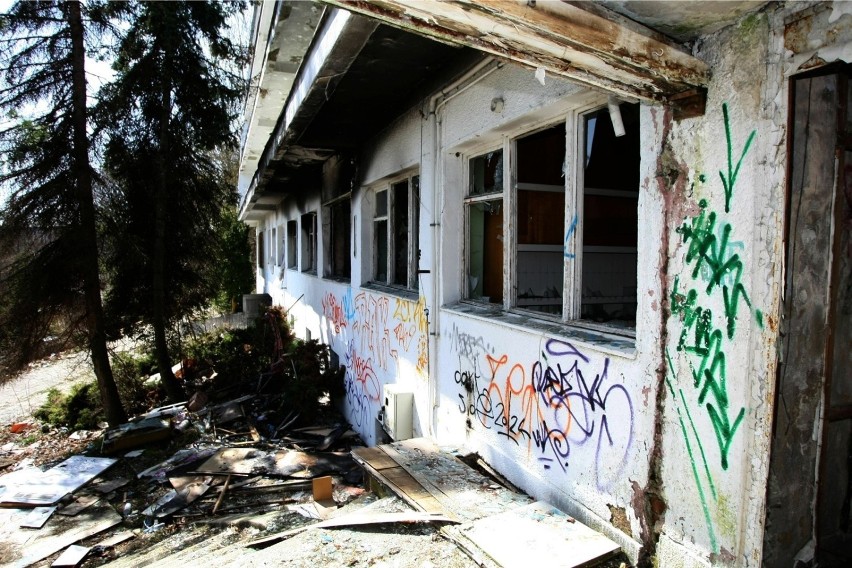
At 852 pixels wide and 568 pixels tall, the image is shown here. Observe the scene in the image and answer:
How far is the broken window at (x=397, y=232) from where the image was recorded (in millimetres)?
5535

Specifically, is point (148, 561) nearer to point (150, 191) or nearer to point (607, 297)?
point (607, 297)

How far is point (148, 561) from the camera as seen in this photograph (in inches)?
171

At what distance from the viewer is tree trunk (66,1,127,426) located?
27.3 feet

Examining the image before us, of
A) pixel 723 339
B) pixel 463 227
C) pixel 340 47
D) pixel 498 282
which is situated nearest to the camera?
pixel 723 339

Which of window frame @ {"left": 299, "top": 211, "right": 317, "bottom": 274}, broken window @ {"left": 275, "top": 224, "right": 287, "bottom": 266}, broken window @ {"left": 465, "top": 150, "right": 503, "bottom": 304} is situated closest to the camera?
broken window @ {"left": 465, "top": 150, "right": 503, "bottom": 304}

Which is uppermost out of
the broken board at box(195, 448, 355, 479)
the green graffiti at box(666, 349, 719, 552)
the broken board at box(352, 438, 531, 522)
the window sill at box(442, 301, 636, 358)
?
the window sill at box(442, 301, 636, 358)

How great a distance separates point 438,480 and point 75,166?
8193 mm

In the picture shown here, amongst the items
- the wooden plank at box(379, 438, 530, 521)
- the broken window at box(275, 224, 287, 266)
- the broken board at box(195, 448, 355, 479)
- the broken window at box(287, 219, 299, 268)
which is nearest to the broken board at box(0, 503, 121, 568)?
the broken board at box(195, 448, 355, 479)

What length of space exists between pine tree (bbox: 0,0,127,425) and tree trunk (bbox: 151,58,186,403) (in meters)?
1.12

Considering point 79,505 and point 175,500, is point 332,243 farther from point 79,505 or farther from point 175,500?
point 79,505

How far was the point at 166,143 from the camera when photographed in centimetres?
956

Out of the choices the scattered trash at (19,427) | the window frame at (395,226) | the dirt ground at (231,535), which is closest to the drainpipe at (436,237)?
the window frame at (395,226)

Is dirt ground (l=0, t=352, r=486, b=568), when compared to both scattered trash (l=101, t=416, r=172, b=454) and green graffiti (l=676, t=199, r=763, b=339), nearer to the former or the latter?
scattered trash (l=101, t=416, r=172, b=454)

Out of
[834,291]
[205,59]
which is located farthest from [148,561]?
[205,59]
